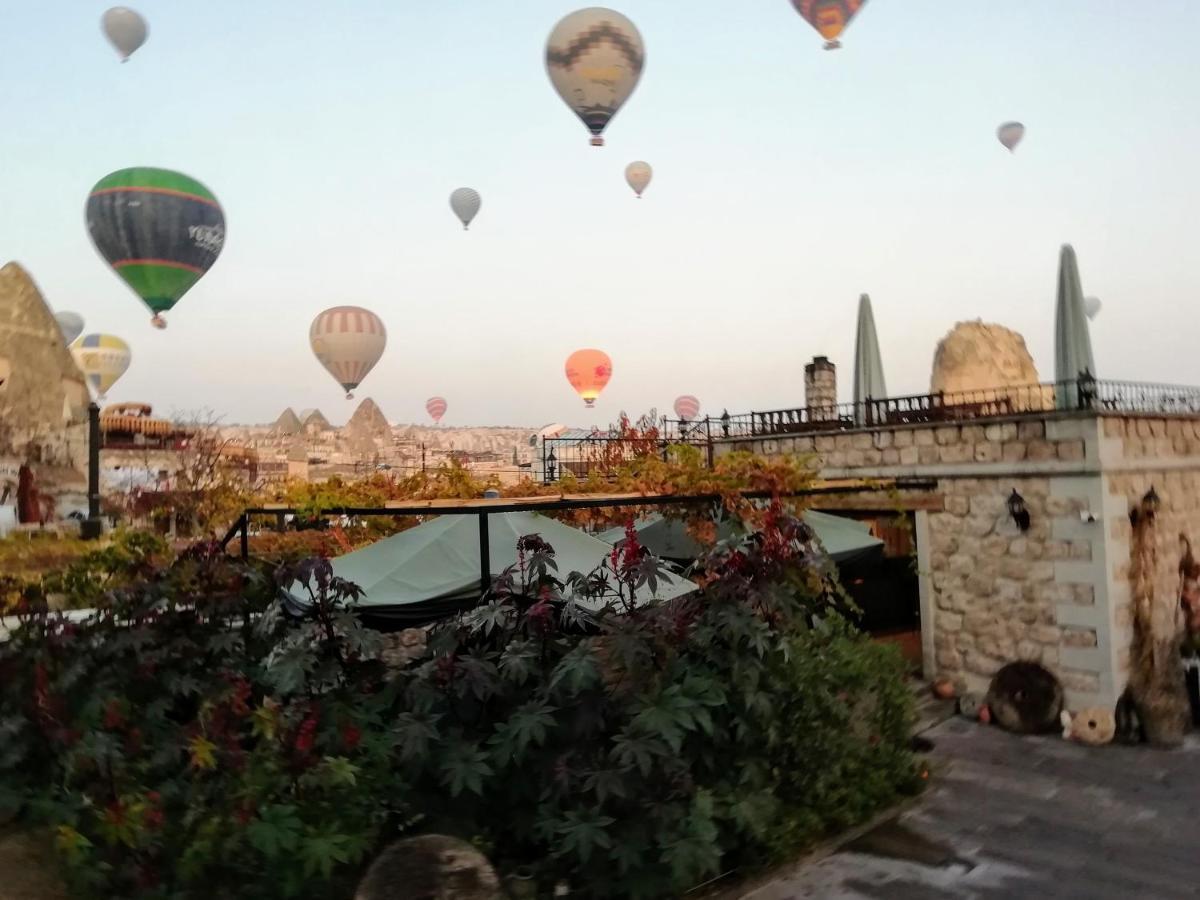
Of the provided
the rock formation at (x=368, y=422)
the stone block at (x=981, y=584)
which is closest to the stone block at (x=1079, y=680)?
the stone block at (x=981, y=584)

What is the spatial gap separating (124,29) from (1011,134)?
29468 millimetres

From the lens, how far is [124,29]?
25.6 m

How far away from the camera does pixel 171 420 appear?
3459 centimetres

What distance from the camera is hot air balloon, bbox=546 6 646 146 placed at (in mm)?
16094

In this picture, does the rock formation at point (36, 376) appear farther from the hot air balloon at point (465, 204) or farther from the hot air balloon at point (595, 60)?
the hot air balloon at point (595, 60)

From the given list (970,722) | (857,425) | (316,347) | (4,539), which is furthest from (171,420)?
(970,722)

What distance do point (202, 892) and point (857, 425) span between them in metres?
9.20

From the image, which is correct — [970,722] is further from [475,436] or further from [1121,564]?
[475,436]

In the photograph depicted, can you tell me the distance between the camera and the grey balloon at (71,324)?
37.1 meters

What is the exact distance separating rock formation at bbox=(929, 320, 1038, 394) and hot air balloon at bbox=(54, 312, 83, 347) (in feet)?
133

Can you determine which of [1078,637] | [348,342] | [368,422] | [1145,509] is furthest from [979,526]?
[368,422]

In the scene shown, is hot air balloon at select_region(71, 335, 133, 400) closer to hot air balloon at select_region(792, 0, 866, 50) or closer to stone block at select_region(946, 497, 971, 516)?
hot air balloon at select_region(792, 0, 866, 50)

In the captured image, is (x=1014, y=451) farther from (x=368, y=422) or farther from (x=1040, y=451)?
(x=368, y=422)

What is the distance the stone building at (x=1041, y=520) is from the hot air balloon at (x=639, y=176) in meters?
19.1
